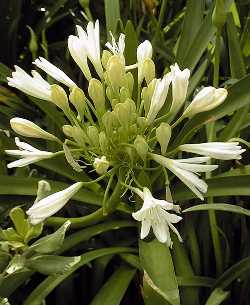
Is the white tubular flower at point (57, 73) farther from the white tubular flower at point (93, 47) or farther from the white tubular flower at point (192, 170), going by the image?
the white tubular flower at point (192, 170)

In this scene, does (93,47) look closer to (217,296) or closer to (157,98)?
(157,98)

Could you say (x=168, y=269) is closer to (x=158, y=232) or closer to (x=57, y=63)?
(x=158, y=232)

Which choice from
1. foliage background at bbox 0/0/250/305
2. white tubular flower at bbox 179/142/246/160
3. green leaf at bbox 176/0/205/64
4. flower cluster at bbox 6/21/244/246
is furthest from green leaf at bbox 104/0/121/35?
white tubular flower at bbox 179/142/246/160

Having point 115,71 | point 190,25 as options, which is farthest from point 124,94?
point 190,25

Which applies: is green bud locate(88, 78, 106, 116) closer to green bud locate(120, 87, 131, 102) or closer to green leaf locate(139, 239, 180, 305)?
green bud locate(120, 87, 131, 102)

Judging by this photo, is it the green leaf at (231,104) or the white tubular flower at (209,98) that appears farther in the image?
the green leaf at (231,104)

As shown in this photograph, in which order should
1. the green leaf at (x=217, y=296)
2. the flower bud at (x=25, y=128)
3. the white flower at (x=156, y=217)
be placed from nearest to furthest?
the white flower at (x=156, y=217) < the flower bud at (x=25, y=128) < the green leaf at (x=217, y=296)

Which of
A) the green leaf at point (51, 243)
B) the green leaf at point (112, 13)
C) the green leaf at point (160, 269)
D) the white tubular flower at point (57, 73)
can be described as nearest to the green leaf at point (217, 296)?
the green leaf at point (160, 269)
